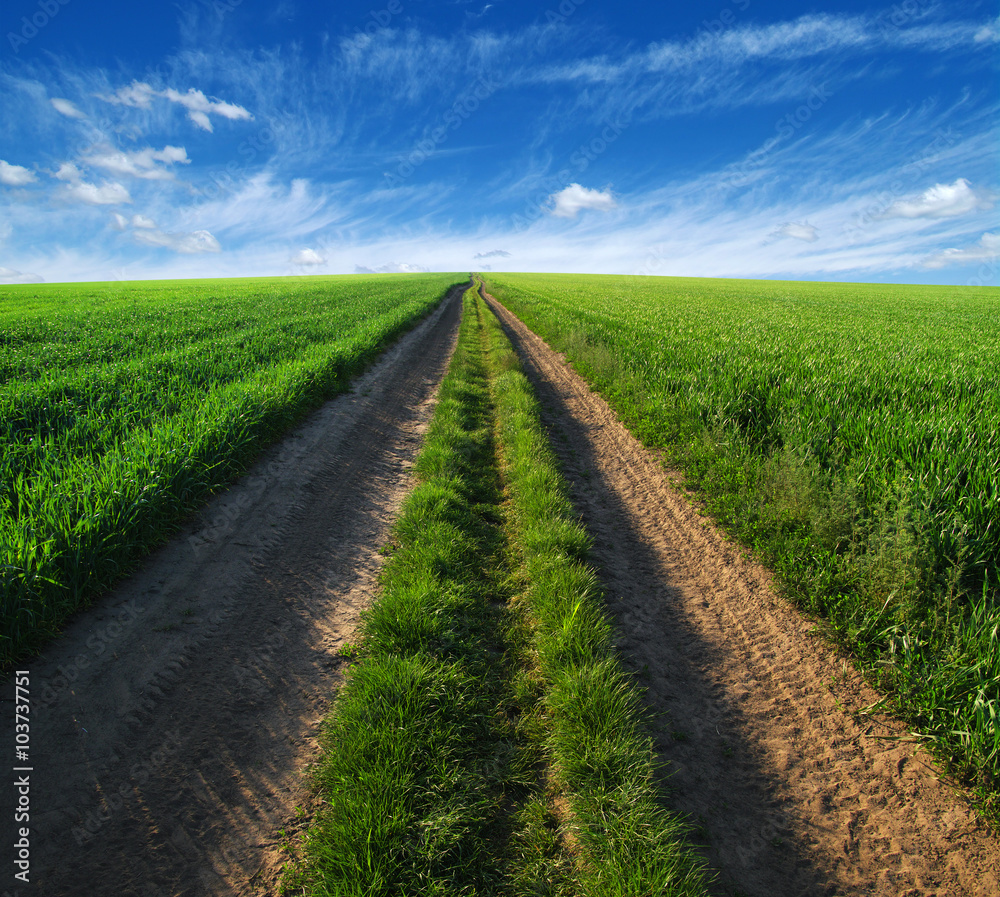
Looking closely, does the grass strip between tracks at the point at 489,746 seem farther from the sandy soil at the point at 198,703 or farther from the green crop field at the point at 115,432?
the green crop field at the point at 115,432

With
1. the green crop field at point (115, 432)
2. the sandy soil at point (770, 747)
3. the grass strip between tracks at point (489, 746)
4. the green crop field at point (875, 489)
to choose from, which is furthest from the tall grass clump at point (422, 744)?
the green crop field at point (875, 489)

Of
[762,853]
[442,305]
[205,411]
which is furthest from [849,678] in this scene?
[442,305]

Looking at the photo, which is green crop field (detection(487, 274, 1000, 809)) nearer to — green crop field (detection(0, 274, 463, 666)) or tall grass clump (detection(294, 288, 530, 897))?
tall grass clump (detection(294, 288, 530, 897))

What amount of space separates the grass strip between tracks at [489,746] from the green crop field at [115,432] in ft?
7.60

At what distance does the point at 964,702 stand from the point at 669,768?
175cm

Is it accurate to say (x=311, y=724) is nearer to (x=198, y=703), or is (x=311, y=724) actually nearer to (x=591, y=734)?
(x=198, y=703)

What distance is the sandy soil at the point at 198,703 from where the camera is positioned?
6.99ft

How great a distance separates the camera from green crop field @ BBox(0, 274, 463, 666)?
3.46m

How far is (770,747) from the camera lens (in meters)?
2.79

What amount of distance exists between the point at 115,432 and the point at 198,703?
456 cm

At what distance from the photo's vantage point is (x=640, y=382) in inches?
351

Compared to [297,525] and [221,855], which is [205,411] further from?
[221,855]

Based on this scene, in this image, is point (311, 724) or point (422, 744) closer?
point (422, 744)

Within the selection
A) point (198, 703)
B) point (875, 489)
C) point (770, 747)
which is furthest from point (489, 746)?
point (875, 489)
